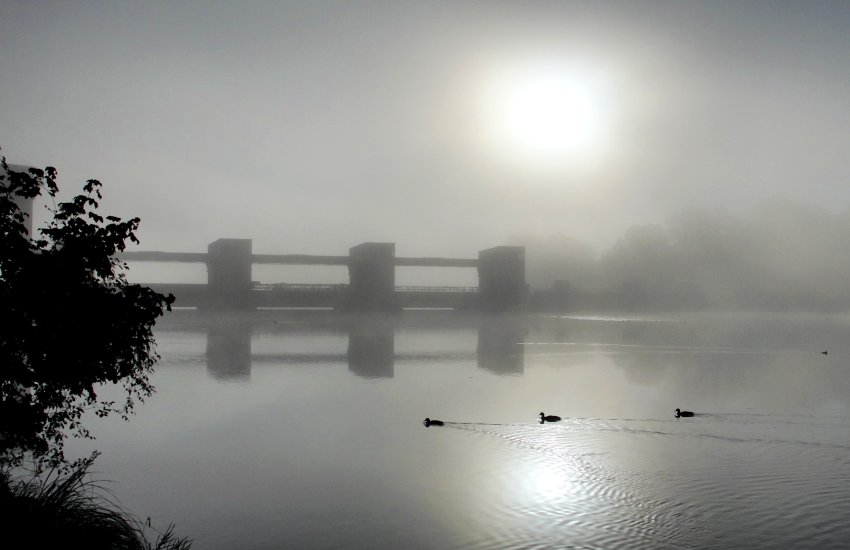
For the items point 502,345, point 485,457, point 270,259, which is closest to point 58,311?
point 485,457

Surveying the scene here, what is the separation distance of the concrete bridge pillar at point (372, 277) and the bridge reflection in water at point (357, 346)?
3071 mm

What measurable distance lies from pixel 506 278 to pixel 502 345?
44.8 meters

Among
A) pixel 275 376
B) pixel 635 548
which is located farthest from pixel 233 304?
pixel 635 548

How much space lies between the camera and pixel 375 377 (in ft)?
152

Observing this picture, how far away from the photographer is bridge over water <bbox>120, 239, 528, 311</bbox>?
10238 centimetres

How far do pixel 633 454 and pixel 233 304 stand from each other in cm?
8694

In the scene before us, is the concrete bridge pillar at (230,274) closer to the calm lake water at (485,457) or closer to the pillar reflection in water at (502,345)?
the pillar reflection in water at (502,345)

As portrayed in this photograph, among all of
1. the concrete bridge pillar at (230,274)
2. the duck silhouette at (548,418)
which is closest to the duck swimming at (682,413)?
the duck silhouette at (548,418)

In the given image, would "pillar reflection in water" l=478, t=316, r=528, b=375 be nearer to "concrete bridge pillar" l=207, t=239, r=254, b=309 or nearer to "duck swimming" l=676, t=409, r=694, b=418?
"duck swimming" l=676, t=409, r=694, b=418

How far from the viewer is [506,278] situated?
118 meters

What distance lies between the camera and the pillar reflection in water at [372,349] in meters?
50.4

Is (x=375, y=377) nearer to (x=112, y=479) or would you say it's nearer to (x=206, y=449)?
(x=206, y=449)

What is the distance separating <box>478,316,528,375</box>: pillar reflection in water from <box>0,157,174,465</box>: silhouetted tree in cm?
3794

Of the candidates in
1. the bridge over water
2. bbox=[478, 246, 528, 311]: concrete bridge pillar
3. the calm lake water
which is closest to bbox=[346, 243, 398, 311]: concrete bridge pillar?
the bridge over water
